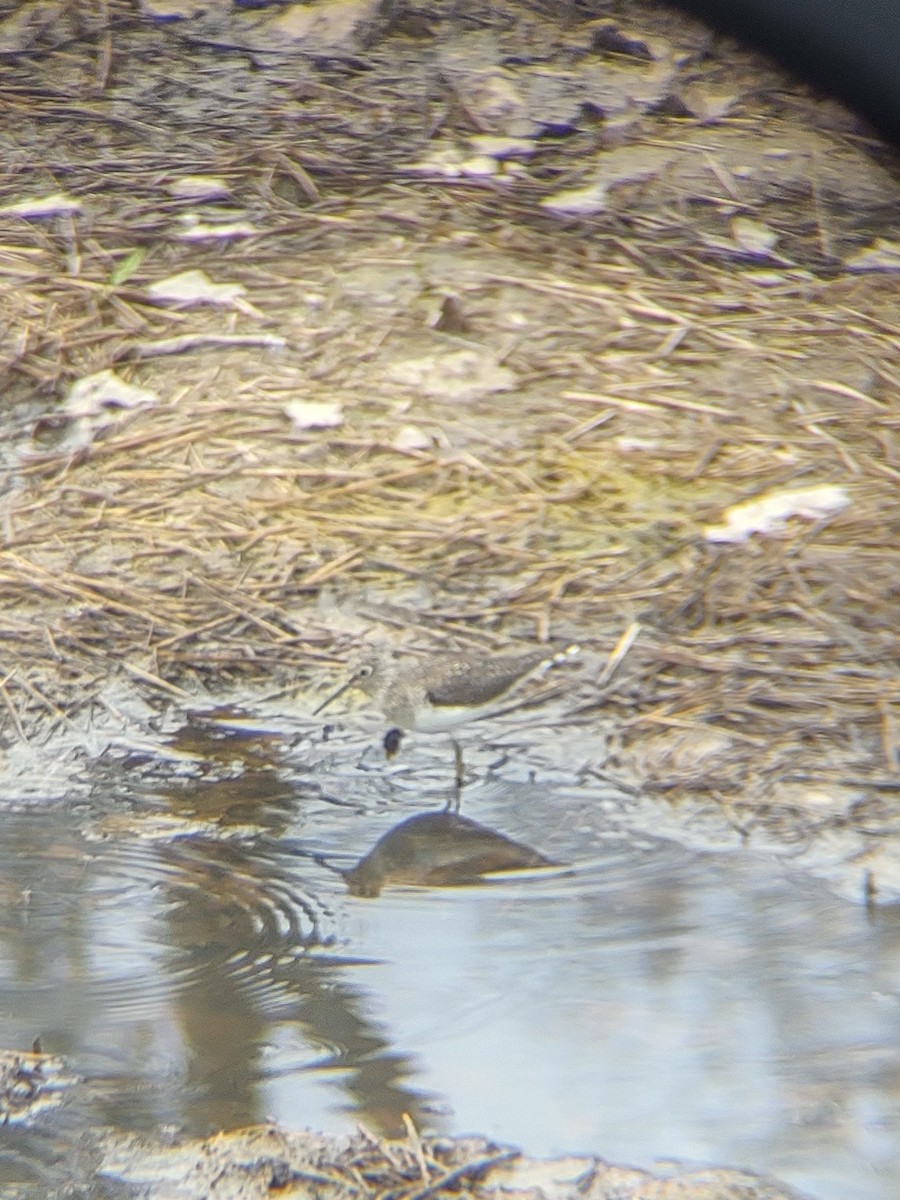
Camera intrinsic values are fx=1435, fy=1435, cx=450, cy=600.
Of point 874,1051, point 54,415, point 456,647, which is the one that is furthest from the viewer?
point 54,415

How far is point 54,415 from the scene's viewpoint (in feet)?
13.6

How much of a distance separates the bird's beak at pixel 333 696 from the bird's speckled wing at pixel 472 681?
9.9 inches

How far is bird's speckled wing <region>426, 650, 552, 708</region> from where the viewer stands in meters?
3.30

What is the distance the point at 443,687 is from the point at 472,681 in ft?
0.22

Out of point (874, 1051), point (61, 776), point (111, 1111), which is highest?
point (874, 1051)

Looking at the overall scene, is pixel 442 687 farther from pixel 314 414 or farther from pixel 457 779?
pixel 314 414

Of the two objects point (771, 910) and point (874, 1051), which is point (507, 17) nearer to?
point (771, 910)

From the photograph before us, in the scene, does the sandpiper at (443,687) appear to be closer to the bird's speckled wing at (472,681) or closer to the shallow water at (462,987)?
the bird's speckled wing at (472,681)

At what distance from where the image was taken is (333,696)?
3445 millimetres

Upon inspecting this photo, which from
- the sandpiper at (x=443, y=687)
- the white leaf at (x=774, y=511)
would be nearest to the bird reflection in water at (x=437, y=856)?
the sandpiper at (x=443, y=687)

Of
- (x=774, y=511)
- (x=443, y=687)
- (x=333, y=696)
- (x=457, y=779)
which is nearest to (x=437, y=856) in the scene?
(x=457, y=779)

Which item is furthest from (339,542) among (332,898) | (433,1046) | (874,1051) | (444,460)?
(874,1051)

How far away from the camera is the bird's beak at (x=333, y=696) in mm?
3426

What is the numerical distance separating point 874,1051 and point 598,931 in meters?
0.56
